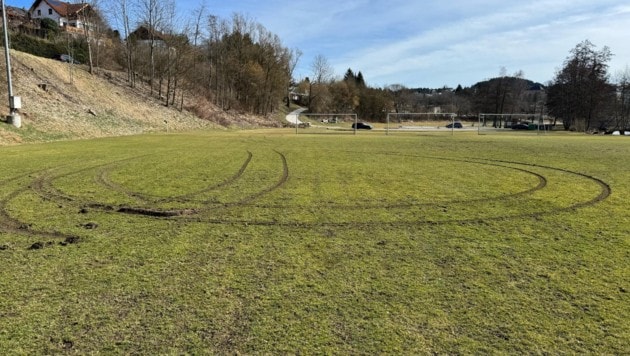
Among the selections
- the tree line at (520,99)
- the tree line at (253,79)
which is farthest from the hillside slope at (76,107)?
the tree line at (520,99)

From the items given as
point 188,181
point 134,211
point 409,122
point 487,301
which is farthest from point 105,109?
point 409,122

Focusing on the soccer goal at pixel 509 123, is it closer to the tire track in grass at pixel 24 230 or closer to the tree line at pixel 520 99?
the tree line at pixel 520 99

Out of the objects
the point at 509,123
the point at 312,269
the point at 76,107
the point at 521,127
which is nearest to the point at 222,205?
the point at 312,269

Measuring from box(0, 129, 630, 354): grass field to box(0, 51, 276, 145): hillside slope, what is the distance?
20138 mm

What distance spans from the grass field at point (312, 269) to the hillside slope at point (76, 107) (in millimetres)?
20138

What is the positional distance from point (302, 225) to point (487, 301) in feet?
11.2

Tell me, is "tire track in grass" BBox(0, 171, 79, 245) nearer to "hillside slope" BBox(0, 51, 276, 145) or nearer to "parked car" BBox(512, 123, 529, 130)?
"hillside slope" BBox(0, 51, 276, 145)

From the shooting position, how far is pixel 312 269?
4.94 m

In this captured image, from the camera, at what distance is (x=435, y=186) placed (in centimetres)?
1050

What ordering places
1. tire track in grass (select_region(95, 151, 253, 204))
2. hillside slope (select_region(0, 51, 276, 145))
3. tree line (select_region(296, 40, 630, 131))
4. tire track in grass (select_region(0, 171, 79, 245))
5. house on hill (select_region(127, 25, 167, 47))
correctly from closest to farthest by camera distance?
tire track in grass (select_region(0, 171, 79, 245)) → tire track in grass (select_region(95, 151, 253, 204)) → hillside slope (select_region(0, 51, 276, 145)) → house on hill (select_region(127, 25, 167, 47)) → tree line (select_region(296, 40, 630, 131))

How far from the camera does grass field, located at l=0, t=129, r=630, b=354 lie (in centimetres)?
347

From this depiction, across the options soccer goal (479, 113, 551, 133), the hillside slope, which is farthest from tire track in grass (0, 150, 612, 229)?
soccer goal (479, 113, 551, 133)

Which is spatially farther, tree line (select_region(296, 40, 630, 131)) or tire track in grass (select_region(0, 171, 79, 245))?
tree line (select_region(296, 40, 630, 131))

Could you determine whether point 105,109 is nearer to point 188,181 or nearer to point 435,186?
point 188,181
